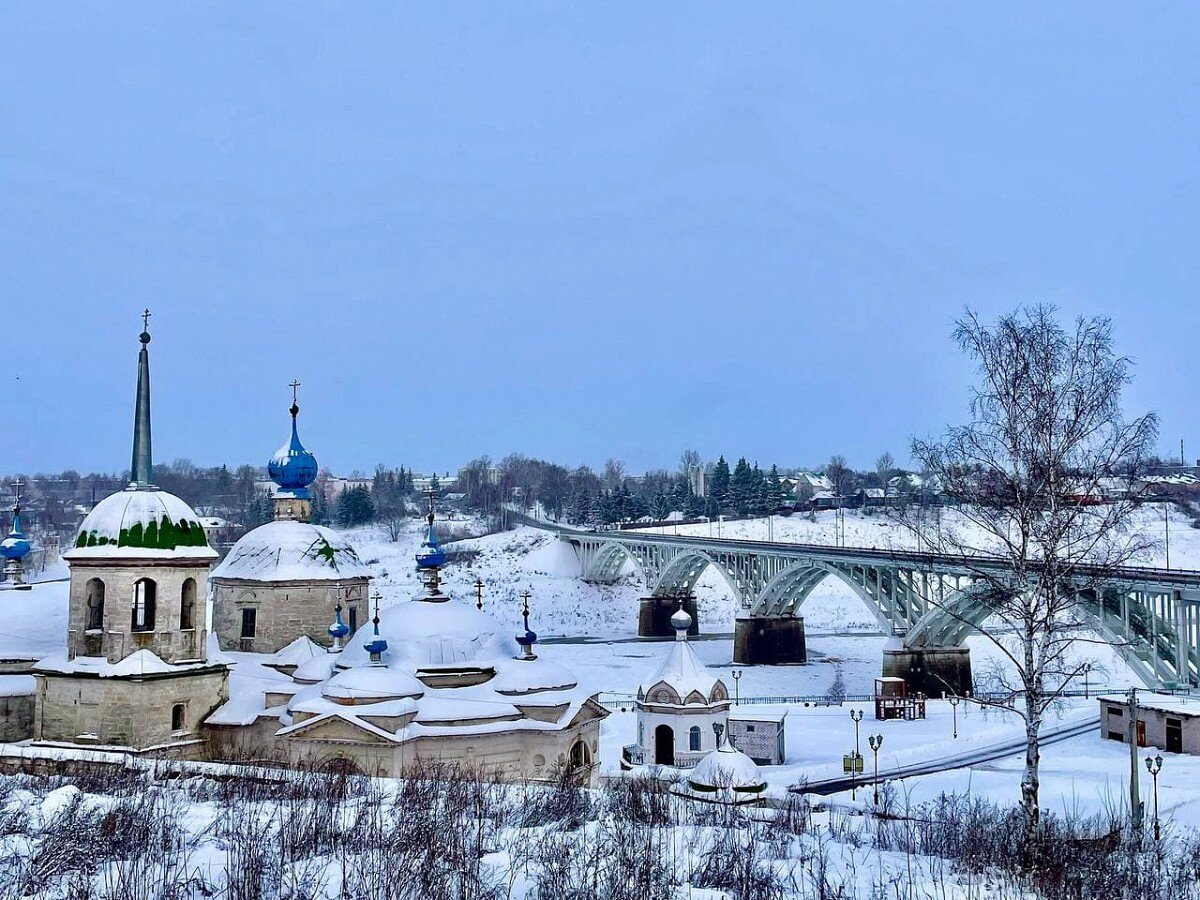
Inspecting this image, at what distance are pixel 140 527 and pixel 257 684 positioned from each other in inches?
190

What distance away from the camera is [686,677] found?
28.5 m

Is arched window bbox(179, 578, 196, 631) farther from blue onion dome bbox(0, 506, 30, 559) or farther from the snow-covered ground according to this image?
blue onion dome bbox(0, 506, 30, 559)

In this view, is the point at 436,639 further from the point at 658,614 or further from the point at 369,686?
the point at 658,614

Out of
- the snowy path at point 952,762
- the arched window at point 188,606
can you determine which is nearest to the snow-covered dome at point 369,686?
the arched window at point 188,606

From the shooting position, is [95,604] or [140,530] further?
[95,604]

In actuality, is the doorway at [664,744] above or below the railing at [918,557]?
below

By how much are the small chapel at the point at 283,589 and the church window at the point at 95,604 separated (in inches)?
232

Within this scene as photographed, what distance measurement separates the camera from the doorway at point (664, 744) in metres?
28.3

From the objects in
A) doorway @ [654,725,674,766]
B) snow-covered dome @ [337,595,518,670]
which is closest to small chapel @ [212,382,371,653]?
snow-covered dome @ [337,595,518,670]

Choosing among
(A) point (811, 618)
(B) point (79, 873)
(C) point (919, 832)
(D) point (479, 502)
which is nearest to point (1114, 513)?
(C) point (919, 832)

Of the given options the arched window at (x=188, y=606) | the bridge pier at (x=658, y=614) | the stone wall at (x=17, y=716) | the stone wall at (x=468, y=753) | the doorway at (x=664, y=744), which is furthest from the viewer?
the bridge pier at (x=658, y=614)

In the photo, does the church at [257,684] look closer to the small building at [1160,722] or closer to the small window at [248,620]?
the small window at [248,620]

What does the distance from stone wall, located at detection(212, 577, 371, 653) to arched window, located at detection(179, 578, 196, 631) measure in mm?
5301

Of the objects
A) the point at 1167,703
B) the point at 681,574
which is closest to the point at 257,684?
the point at 1167,703
